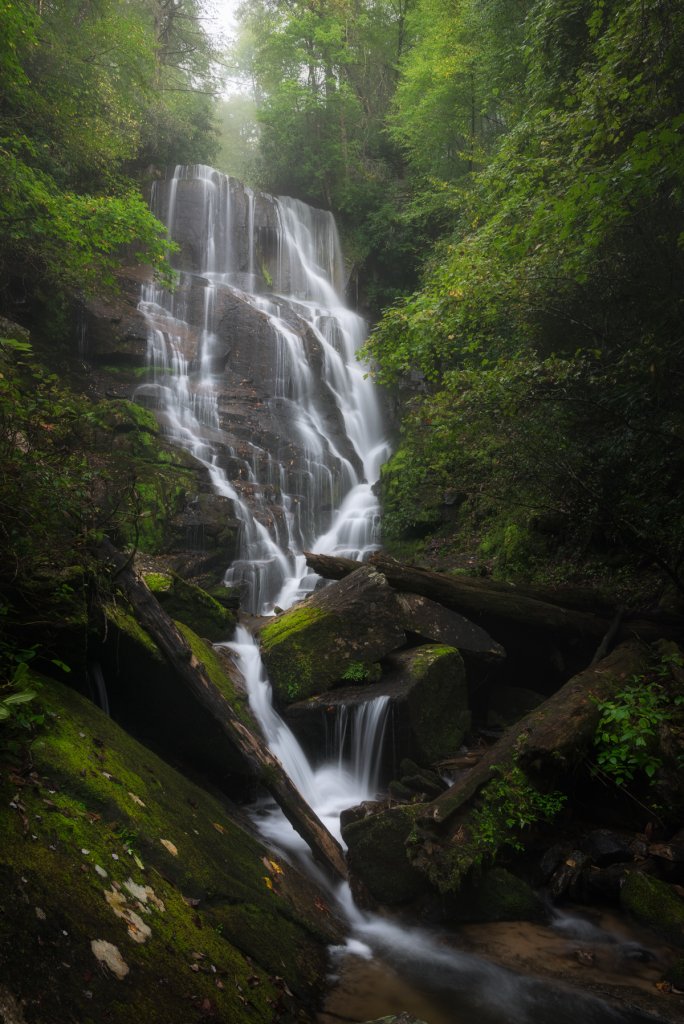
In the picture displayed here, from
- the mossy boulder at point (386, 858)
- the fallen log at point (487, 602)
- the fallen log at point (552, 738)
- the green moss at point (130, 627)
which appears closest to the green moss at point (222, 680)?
the green moss at point (130, 627)

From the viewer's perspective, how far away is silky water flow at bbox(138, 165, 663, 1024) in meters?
3.81

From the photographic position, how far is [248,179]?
27.0 meters

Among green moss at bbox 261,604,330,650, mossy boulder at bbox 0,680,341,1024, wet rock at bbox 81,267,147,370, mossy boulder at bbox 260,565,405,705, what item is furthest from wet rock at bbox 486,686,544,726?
wet rock at bbox 81,267,147,370

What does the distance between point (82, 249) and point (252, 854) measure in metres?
11.6

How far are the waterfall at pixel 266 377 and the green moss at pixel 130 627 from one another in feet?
22.0

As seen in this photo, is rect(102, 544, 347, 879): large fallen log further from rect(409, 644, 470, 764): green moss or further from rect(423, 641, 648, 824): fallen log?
rect(409, 644, 470, 764): green moss

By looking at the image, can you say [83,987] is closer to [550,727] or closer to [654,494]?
[550,727]

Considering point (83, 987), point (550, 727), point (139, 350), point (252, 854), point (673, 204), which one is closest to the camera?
point (83, 987)

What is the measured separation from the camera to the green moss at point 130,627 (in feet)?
14.0

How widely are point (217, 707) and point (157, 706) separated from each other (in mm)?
466

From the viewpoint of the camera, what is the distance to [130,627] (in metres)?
4.43

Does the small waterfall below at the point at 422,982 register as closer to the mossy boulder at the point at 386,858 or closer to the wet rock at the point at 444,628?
the mossy boulder at the point at 386,858

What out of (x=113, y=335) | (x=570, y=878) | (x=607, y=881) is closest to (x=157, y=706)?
(x=570, y=878)

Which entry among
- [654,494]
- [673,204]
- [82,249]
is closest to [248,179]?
[82,249]
